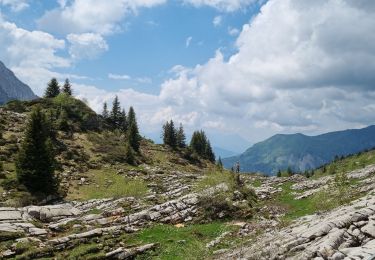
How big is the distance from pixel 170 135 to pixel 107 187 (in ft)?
275

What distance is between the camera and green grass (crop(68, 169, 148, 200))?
5612 cm

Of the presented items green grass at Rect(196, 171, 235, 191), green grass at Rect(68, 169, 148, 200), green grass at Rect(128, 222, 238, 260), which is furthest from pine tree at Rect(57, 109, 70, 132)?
green grass at Rect(128, 222, 238, 260)

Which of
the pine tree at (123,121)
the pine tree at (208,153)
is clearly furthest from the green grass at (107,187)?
the pine tree at (208,153)

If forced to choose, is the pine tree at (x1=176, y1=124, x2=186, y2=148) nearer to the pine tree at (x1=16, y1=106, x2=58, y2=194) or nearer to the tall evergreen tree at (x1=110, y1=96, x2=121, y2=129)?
the tall evergreen tree at (x1=110, y1=96, x2=121, y2=129)

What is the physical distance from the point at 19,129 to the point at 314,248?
281 feet

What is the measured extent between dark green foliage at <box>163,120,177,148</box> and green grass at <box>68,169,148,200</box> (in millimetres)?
68537

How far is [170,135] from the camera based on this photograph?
155250 mm

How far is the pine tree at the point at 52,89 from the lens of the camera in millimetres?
147375

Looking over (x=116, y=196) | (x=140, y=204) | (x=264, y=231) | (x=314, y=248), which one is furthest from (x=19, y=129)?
(x=314, y=248)

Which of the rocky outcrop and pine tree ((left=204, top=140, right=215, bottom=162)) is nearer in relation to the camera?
the rocky outcrop

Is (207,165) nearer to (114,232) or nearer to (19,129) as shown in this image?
(19,129)

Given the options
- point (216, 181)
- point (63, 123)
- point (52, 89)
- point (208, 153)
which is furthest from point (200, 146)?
point (216, 181)

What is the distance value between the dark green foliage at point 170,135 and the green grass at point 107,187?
68.5 metres

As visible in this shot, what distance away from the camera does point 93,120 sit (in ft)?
422
